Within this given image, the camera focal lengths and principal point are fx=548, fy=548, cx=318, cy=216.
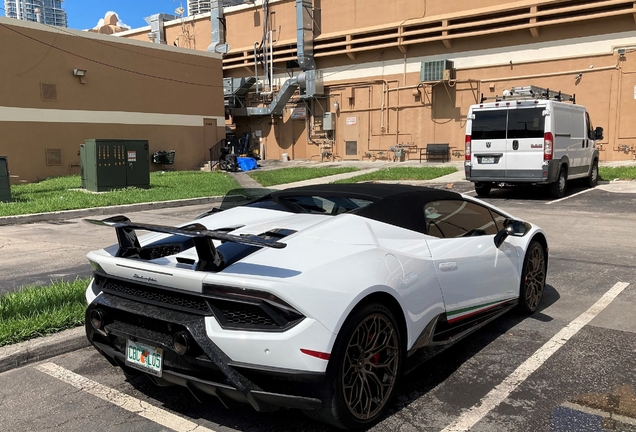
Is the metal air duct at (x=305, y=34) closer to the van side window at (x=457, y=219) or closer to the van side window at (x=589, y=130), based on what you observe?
the van side window at (x=589, y=130)

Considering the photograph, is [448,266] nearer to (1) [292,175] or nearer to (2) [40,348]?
(2) [40,348]

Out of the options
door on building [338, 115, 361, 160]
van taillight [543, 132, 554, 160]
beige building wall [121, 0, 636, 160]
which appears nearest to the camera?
van taillight [543, 132, 554, 160]

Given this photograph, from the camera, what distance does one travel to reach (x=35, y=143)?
886 inches

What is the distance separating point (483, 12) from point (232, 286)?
2629 cm

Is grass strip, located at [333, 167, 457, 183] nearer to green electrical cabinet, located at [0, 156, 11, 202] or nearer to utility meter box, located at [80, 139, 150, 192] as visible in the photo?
utility meter box, located at [80, 139, 150, 192]

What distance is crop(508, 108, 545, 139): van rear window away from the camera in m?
13.6

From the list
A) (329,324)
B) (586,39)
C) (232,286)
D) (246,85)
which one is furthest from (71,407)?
(246,85)

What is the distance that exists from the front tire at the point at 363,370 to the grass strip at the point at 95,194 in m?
10.9

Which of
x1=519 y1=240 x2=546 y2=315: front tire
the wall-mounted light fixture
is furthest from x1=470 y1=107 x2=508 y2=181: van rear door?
the wall-mounted light fixture

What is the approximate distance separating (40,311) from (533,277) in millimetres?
4557

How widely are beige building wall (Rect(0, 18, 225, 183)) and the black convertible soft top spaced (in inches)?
828

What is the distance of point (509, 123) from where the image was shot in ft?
45.9

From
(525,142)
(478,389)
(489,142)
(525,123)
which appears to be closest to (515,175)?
(525,142)

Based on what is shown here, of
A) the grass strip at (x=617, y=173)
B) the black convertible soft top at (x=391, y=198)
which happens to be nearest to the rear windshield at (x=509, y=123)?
the grass strip at (x=617, y=173)
